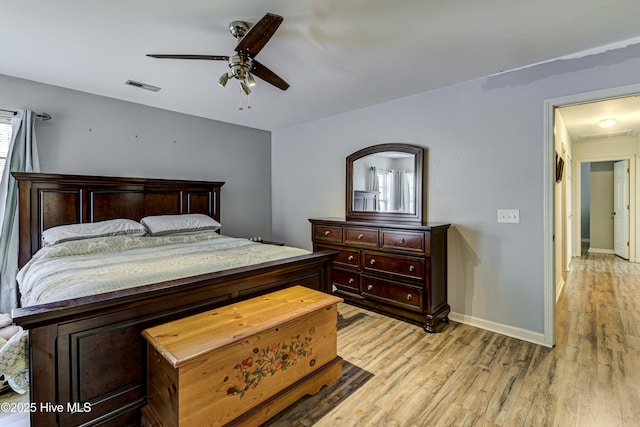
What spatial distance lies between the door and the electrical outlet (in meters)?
4.84

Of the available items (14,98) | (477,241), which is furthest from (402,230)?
(14,98)

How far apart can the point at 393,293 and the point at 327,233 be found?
3.41 ft

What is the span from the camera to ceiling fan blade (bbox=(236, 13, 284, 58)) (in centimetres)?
159

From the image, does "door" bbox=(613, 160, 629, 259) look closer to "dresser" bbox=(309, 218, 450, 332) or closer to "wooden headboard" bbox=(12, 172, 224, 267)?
"dresser" bbox=(309, 218, 450, 332)

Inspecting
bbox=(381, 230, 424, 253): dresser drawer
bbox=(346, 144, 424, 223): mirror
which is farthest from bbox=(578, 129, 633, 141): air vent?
bbox=(381, 230, 424, 253): dresser drawer

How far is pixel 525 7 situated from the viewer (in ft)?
5.87

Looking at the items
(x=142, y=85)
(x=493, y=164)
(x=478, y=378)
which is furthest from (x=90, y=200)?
(x=493, y=164)

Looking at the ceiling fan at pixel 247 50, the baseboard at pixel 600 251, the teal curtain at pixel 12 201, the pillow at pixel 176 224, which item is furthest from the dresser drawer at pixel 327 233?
the baseboard at pixel 600 251

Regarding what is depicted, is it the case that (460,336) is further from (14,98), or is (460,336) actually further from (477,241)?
(14,98)

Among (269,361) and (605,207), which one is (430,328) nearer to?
(269,361)

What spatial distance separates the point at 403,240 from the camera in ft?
9.54

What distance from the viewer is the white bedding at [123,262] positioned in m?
1.65

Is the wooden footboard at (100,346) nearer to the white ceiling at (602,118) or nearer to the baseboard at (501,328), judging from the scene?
the baseboard at (501,328)

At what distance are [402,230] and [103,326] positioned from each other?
238cm
